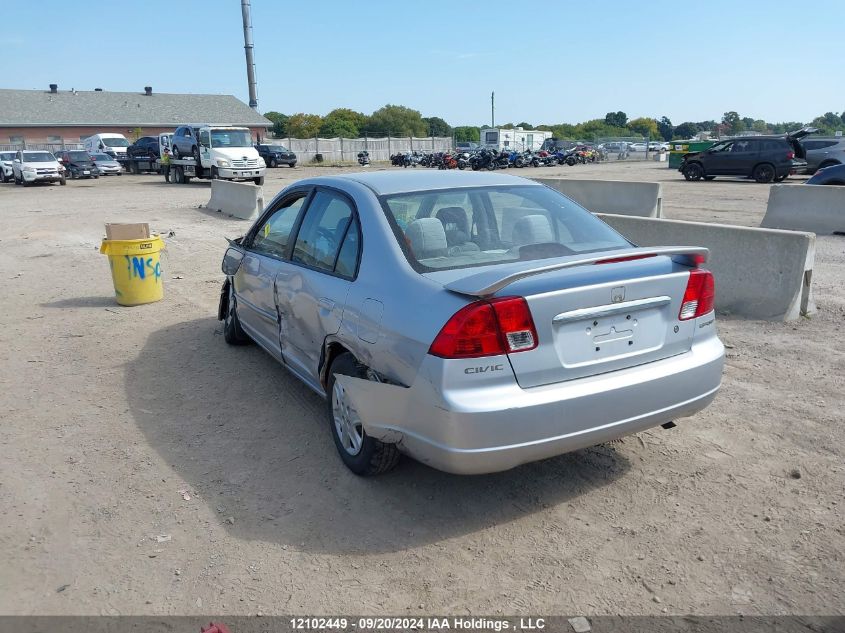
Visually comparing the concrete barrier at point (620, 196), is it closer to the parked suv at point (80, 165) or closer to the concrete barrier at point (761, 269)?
the concrete barrier at point (761, 269)

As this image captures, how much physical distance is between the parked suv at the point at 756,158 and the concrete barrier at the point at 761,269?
2136cm

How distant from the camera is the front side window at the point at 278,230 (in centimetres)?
513

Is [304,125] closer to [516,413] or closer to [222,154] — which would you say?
[222,154]

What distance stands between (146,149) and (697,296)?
41.1 metres

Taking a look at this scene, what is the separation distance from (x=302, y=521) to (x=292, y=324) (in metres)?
1.54

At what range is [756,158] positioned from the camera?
2650 cm

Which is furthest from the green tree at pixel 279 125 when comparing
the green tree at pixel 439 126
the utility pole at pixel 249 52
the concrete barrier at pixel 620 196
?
the concrete barrier at pixel 620 196

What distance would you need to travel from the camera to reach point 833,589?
2969 millimetres

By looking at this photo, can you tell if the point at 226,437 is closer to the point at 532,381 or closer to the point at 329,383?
the point at 329,383

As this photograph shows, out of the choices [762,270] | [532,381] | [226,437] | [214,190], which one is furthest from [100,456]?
[214,190]

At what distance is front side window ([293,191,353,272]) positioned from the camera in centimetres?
436

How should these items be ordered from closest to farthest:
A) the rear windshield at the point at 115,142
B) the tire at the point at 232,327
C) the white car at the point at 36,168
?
the tire at the point at 232,327 < the white car at the point at 36,168 < the rear windshield at the point at 115,142

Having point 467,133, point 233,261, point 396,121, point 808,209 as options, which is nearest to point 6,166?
point 233,261

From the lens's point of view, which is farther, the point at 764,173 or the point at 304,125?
the point at 304,125
